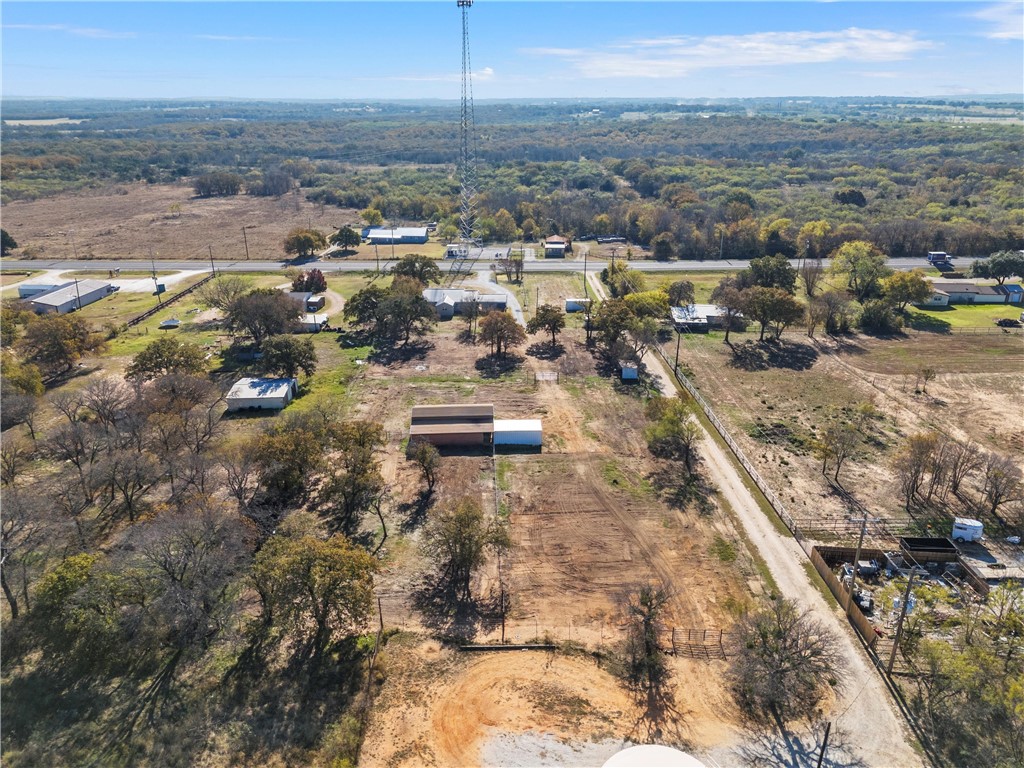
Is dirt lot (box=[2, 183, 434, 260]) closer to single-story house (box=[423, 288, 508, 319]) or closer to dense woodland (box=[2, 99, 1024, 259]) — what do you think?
dense woodland (box=[2, 99, 1024, 259])

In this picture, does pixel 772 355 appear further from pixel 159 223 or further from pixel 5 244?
pixel 5 244

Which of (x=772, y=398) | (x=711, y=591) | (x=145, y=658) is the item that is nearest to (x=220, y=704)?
(x=145, y=658)

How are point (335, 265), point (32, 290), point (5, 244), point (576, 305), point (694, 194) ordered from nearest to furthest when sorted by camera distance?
point (576, 305) < point (32, 290) < point (335, 265) < point (5, 244) < point (694, 194)

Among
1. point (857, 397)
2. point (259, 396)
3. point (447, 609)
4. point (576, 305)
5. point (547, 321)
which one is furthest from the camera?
point (576, 305)

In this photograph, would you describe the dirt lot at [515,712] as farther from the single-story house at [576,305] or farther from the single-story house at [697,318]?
the single-story house at [576,305]

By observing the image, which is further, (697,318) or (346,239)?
(346,239)

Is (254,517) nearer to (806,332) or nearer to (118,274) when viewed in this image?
(806,332)

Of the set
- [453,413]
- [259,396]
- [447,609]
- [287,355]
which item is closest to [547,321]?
[453,413]

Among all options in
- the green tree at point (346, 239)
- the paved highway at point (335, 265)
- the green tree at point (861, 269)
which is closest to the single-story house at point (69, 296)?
the paved highway at point (335, 265)
